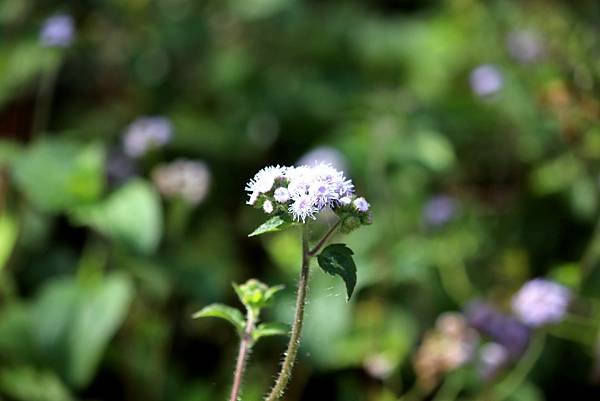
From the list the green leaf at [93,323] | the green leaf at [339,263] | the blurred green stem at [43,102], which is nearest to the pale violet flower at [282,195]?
the green leaf at [339,263]

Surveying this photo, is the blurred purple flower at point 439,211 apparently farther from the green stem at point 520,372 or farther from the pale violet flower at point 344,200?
the pale violet flower at point 344,200

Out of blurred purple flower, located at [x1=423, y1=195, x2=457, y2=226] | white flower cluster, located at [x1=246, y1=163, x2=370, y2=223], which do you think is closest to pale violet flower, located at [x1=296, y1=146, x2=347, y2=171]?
blurred purple flower, located at [x1=423, y1=195, x2=457, y2=226]

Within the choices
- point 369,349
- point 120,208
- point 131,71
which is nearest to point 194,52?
point 131,71

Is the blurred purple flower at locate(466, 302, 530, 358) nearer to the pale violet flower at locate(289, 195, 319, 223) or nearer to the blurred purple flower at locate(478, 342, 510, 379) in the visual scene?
the blurred purple flower at locate(478, 342, 510, 379)

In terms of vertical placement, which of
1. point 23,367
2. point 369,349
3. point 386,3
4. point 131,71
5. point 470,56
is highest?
point 386,3

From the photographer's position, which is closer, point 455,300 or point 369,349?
point 369,349

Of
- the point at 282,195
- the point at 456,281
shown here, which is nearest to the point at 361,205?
the point at 282,195

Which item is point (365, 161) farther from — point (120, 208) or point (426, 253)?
point (120, 208)

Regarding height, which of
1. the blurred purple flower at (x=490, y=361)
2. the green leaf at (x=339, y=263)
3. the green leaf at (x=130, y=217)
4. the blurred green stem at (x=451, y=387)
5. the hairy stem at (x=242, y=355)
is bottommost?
the hairy stem at (x=242, y=355)
